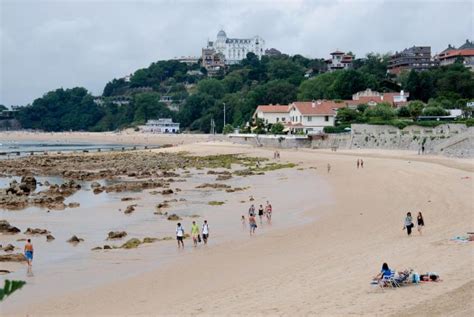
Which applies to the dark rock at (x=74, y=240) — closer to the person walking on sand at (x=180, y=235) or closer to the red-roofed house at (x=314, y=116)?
the person walking on sand at (x=180, y=235)

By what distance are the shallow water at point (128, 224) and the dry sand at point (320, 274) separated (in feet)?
3.25

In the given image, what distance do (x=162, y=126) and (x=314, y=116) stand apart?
76.9 meters

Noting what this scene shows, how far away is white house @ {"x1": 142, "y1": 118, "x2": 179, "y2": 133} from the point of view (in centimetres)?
14596

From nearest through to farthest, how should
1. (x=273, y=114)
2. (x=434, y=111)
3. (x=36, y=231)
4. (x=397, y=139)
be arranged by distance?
1. (x=36, y=231)
2. (x=397, y=139)
3. (x=434, y=111)
4. (x=273, y=114)

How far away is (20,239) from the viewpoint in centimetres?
2211

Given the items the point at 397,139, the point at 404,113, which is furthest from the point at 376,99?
the point at 397,139

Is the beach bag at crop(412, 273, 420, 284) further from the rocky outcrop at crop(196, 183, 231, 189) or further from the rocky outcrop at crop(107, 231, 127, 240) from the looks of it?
the rocky outcrop at crop(196, 183, 231, 189)

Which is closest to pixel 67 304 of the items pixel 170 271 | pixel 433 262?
pixel 170 271

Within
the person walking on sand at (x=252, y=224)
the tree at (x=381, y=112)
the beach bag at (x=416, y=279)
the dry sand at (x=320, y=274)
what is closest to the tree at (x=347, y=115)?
the tree at (x=381, y=112)

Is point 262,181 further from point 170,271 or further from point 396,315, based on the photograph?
point 396,315

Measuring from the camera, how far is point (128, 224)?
2530 cm

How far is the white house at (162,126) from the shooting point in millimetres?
145962

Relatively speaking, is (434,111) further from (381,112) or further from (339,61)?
(339,61)

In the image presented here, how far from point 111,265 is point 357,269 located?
704 cm
